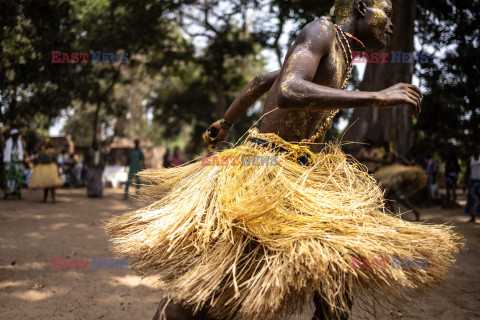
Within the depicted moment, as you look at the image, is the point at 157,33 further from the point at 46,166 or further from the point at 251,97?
the point at 251,97

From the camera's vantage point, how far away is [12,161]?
400 inches

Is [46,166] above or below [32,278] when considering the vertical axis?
above

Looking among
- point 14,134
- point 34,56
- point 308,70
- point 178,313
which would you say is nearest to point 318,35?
point 308,70

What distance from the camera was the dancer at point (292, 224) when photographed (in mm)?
1379

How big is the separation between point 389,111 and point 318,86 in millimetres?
8128

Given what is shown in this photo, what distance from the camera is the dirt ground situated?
3.65m

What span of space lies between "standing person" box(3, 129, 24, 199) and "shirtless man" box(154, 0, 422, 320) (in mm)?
9537

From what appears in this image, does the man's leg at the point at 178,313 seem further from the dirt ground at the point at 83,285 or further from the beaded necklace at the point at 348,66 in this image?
the beaded necklace at the point at 348,66

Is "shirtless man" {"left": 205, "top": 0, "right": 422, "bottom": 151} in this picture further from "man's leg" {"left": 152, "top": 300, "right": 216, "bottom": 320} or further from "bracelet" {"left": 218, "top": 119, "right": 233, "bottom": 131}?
"man's leg" {"left": 152, "top": 300, "right": 216, "bottom": 320}

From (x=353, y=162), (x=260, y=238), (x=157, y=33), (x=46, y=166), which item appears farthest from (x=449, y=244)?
(x=157, y=33)

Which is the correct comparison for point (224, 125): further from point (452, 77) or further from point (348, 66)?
point (452, 77)

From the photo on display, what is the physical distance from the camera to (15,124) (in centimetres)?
1182

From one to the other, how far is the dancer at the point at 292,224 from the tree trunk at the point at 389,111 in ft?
18.4

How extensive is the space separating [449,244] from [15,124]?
42.5 feet
